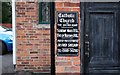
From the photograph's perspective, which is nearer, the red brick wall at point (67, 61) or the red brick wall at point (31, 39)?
the red brick wall at point (67, 61)

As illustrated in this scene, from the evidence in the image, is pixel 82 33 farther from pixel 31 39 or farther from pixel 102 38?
pixel 31 39

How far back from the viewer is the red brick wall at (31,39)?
27.3 ft

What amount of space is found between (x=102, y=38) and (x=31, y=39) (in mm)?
3349

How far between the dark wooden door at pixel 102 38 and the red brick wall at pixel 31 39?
3.03 metres

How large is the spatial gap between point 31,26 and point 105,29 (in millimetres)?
3385

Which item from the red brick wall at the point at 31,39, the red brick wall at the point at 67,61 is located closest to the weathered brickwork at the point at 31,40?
the red brick wall at the point at 31,39

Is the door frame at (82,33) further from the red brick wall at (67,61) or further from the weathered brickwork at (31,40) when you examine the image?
the weathered brickwork at (31,40)

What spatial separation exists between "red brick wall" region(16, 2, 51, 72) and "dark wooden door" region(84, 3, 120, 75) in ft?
9.93

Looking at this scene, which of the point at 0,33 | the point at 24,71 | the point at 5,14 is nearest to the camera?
the point at 24,71

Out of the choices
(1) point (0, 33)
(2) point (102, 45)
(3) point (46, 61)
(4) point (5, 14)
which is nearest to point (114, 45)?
(2) point (102, 45)

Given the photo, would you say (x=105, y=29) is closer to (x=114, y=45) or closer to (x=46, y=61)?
(x=114, y=45)

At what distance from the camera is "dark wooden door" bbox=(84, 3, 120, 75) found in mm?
5430

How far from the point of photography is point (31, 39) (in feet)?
27.5

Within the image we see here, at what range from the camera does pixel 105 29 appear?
5.46 m
